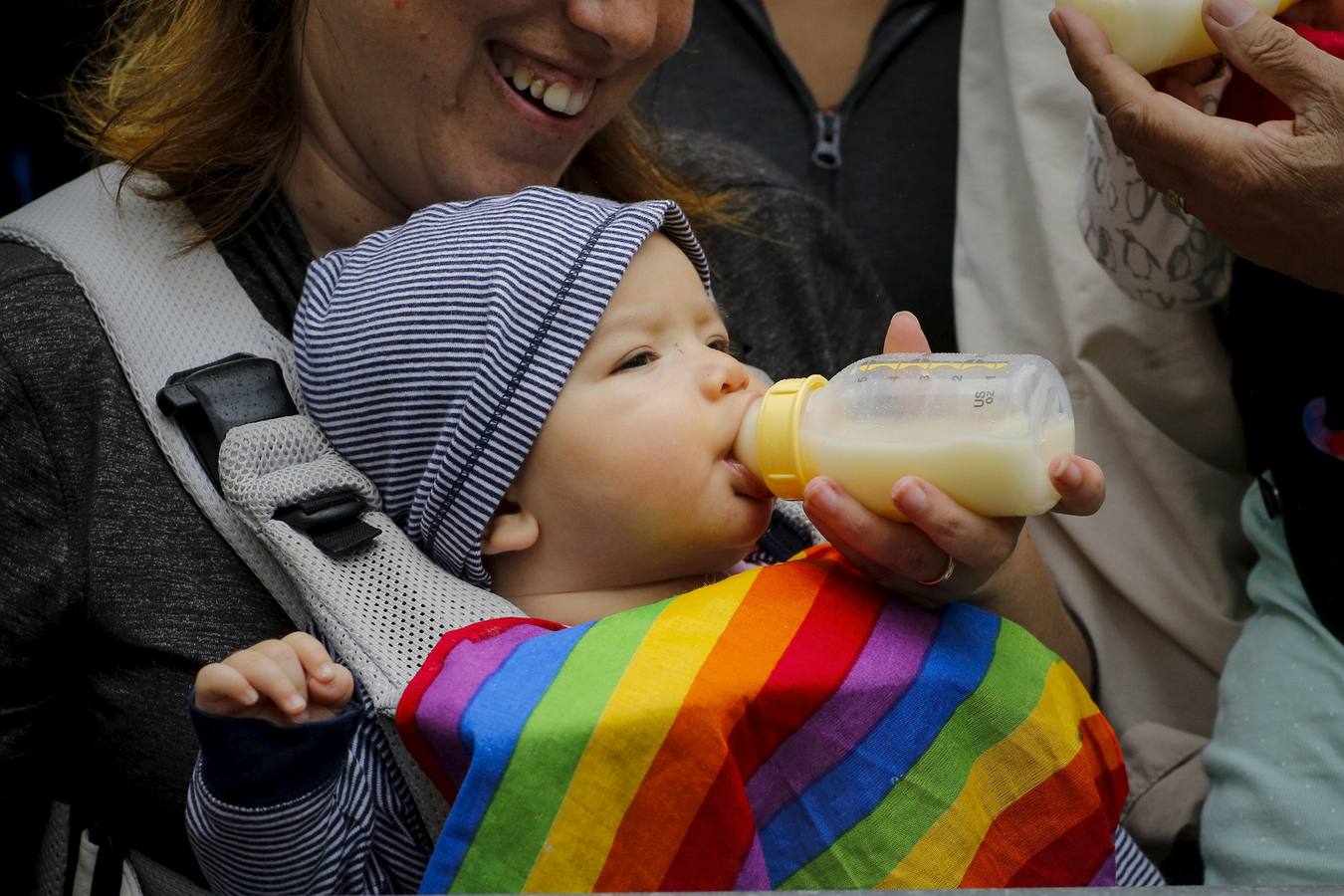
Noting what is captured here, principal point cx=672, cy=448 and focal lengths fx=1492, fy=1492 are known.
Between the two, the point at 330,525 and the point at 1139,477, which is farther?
the point at 1139,477

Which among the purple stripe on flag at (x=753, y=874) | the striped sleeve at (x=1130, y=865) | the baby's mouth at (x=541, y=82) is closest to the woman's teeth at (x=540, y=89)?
the baby's mouth at (x=541, y=82)

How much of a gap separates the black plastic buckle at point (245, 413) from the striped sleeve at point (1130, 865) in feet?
2.64

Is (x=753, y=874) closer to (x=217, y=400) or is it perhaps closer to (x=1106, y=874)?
(x=1106, y=874)

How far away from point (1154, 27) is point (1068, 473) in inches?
22.2

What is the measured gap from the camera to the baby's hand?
1.17 meters

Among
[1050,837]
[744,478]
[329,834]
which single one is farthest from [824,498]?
[329,834]

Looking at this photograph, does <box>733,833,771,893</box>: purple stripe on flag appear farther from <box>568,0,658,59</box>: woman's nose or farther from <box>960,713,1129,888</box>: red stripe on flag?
<box>568,0,658,59</box>: woman's nose

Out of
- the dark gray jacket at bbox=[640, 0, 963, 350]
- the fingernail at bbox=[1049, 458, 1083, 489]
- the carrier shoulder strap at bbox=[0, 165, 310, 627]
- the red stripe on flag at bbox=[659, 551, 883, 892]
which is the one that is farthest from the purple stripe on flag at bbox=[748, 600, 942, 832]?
the dark gray jacket at bbox=[640, 0, 963, 350]

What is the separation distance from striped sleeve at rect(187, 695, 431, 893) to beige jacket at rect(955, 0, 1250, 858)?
1.02 m

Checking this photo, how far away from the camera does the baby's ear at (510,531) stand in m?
1.45

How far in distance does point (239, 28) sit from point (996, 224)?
1.09 m

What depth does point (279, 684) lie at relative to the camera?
3.87 feet

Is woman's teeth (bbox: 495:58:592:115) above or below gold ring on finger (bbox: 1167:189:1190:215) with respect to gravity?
above

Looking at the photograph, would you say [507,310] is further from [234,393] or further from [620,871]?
[620,871]
